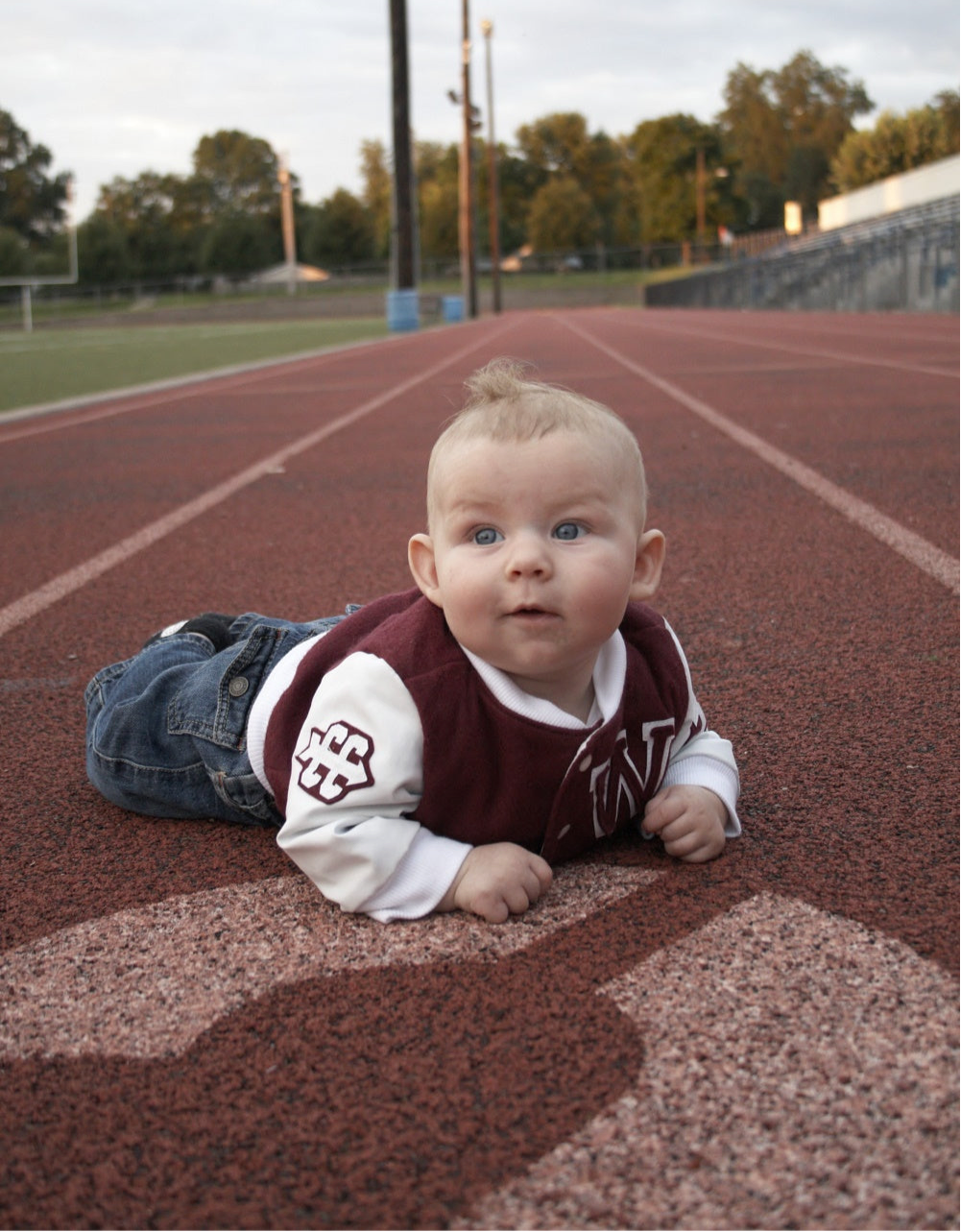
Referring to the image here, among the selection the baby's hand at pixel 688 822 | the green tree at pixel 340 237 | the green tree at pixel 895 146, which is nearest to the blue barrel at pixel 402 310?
the baby's hand at pixel 688 822

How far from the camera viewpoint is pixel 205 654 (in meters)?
2.84

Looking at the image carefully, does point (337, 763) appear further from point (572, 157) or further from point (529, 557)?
point (572, 157)

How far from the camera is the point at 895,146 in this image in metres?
Result: 72.8

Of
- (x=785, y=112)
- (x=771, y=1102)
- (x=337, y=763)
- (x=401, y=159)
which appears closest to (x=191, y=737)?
(x=337, y=763)

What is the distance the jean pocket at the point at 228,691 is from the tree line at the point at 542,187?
66.9 meters

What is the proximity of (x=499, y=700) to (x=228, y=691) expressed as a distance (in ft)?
2.20

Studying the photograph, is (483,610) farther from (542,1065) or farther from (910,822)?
(910,822)

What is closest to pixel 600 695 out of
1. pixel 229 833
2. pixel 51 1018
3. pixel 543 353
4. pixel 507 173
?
pixel 229 833

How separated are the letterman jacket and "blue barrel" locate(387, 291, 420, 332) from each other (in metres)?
30.7

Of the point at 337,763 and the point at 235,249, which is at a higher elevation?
the point at 235,249

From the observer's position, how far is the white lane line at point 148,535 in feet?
14.6

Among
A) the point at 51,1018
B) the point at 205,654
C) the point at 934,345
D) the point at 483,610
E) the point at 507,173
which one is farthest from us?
the point at 507,173

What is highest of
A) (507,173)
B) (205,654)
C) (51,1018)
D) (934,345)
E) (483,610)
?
(507,173)

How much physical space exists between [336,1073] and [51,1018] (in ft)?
1.44
